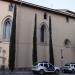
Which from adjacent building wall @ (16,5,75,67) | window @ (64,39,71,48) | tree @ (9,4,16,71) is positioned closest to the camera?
tree @ (9,4,16,71)

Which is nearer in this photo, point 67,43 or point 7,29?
point 7,29

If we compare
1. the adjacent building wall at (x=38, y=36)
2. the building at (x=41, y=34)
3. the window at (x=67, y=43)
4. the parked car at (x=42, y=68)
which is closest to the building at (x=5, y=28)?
the building at (x=41, y=34)

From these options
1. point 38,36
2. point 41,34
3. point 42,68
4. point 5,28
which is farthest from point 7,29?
point 42,68

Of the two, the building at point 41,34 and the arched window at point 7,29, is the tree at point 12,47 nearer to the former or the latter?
the building at point 41,34

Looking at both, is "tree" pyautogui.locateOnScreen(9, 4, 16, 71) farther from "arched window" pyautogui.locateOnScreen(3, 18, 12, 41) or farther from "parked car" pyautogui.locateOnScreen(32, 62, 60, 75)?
"parked car" pyautogui.locateOnScreen(32, 62, 60, 75)

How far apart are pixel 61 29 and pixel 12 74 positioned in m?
16.4

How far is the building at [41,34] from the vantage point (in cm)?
3659

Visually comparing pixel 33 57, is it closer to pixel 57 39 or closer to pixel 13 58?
pixel 13 58

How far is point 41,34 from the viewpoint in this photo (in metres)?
40.4

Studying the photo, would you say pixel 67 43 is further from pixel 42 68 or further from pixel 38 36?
pixel 42 68

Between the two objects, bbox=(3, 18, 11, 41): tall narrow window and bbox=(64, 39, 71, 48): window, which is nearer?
bbox=(3, 18, 11, 41): tall narrow window

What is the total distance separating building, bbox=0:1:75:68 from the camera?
120 ft

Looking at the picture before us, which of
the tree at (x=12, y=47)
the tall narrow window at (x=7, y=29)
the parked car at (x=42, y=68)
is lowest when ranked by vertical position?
the parked car at (x=42, y=68)

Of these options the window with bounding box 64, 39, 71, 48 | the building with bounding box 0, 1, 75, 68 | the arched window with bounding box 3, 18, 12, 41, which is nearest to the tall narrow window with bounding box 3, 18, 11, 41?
the arched window with bounding box 3, 18, 12, 41
